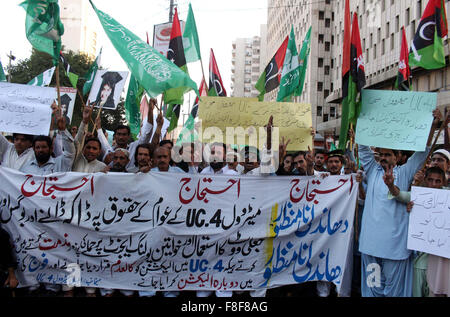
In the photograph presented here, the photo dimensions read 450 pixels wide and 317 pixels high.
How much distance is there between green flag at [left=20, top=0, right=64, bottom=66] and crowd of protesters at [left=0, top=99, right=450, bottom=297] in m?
0.77

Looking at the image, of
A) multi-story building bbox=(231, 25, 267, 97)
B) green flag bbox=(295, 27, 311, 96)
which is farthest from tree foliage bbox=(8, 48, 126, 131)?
multi-story building bbox=(231, 25, 267, 97)

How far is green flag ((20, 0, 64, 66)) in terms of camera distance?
439 cm

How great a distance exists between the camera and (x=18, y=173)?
4.00 metres

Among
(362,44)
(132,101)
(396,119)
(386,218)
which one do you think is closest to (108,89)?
(132,101)

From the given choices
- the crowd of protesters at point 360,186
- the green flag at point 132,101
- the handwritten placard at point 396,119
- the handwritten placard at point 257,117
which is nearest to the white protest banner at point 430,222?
the crowd of protesters at point 360,186

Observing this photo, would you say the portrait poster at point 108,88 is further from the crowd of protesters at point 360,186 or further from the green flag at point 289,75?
the green flag at point 289,75

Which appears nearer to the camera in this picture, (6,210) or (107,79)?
(6,210)

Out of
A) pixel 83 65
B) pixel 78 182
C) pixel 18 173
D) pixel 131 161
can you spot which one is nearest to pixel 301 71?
pixel 131 161

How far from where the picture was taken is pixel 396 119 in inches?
154

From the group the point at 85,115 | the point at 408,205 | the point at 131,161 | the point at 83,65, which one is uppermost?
the point at 83,65

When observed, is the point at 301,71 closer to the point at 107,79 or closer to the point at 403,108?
the point at 403,108

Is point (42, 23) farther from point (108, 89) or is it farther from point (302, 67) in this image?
point (302, 67)

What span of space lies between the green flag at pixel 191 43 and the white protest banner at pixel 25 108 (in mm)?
2311

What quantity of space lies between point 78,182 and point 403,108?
3.66 meters
